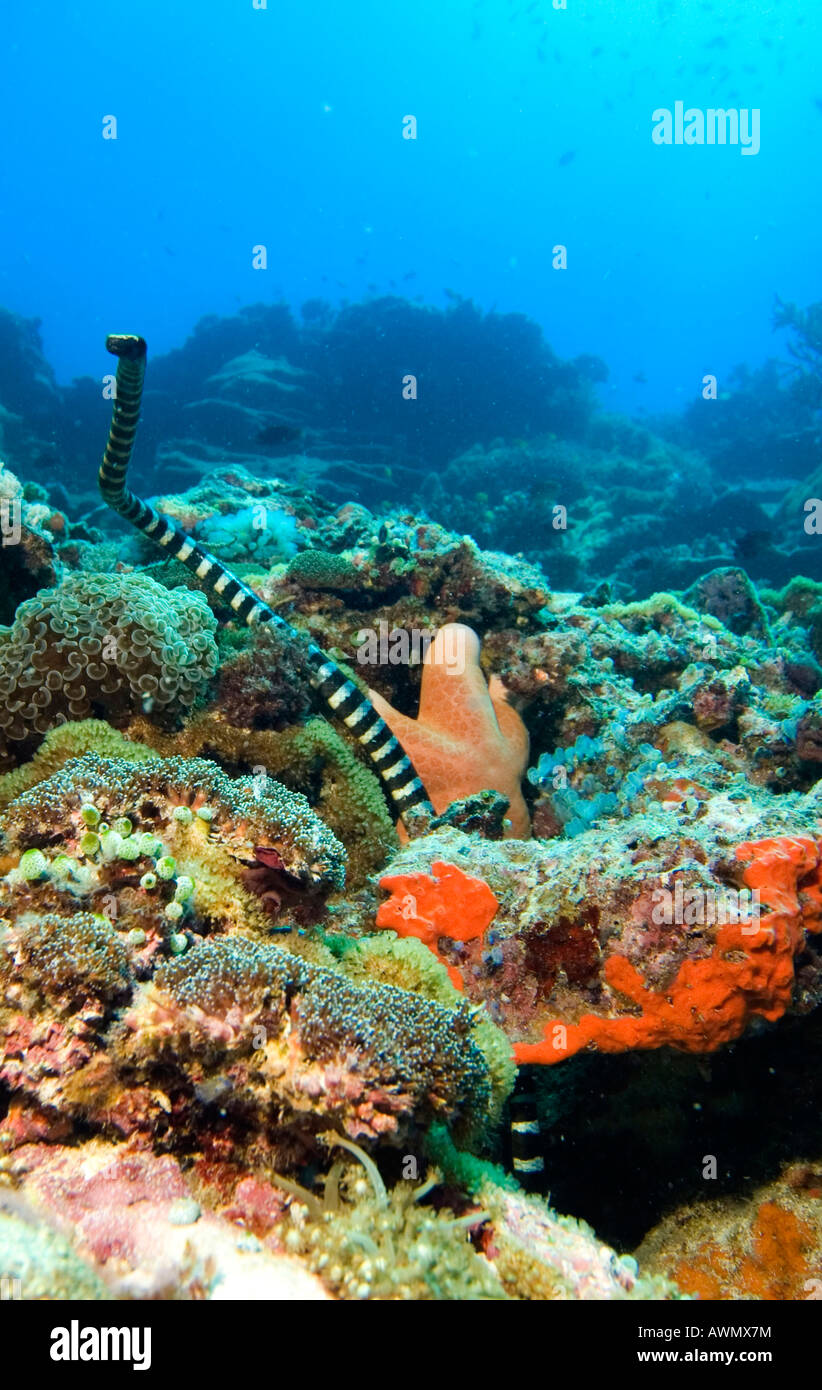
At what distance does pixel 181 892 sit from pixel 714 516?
2341cm

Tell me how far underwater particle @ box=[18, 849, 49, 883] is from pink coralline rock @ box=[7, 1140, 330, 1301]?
2.93 ft

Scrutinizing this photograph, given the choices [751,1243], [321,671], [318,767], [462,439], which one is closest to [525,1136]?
[751,1243]

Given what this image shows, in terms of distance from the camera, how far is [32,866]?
2438mm

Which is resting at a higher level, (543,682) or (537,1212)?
(543,682)

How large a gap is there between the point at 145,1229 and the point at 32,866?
4.26 feet

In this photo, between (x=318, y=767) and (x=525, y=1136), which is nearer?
(x=525, y=1136)

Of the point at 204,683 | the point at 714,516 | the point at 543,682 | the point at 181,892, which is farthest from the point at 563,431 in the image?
the point at 181,892

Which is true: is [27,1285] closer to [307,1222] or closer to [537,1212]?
[307,1222]

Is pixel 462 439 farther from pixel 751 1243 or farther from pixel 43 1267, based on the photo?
pixel 43 1267

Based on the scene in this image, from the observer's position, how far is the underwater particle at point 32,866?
244 cm

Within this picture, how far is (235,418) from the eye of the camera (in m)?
24.4

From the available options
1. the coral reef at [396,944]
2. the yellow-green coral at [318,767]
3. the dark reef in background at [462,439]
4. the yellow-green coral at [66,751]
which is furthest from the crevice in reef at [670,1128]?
the dark reef in background at [462,439]
